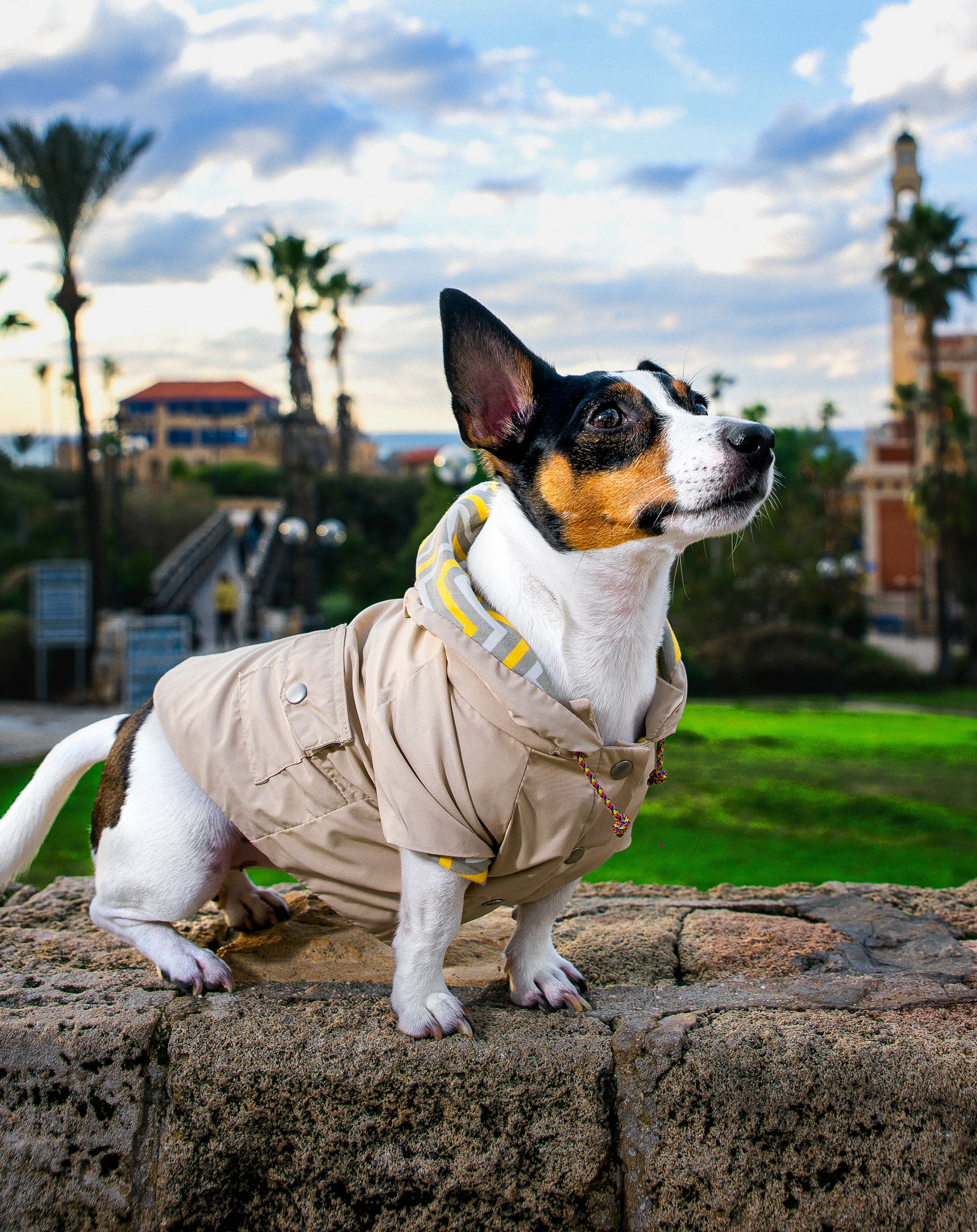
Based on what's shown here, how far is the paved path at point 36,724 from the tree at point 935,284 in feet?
72.8

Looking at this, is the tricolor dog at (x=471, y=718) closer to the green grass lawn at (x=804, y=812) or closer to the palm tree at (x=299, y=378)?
the green grass lawn at (x=804, y=812)

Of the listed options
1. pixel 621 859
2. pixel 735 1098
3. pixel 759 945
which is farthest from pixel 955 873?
pixel 735 1098

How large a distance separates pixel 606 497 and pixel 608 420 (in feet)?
0.62

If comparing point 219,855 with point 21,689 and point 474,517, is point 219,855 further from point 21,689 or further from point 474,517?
point 21,689

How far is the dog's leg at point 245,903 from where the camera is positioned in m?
3.00

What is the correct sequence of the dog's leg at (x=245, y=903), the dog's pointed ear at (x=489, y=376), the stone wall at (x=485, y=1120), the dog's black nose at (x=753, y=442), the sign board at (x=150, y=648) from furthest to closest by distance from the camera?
the sign board at (x=150, y=648)
the dog's leg at (x=245, y=903)
the dog's pointed ear at (x=489, y=376)
the stone wall at (x=485, y=1120)
the dog's black nose at (x=753, y=442)

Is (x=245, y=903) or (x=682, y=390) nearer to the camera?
(x=682, y=390)

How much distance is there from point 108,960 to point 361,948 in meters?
0.73

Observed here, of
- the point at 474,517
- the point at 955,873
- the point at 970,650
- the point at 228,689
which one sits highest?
the point at 474,517

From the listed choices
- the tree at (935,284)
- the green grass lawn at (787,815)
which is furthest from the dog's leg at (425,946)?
the tree at (935,284)

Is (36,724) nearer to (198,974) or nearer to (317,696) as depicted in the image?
(198,974)

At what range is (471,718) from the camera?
2.23 metres

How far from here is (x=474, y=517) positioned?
8.71ft

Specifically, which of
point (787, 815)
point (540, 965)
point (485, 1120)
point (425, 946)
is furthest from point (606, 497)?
point (787, 815)
